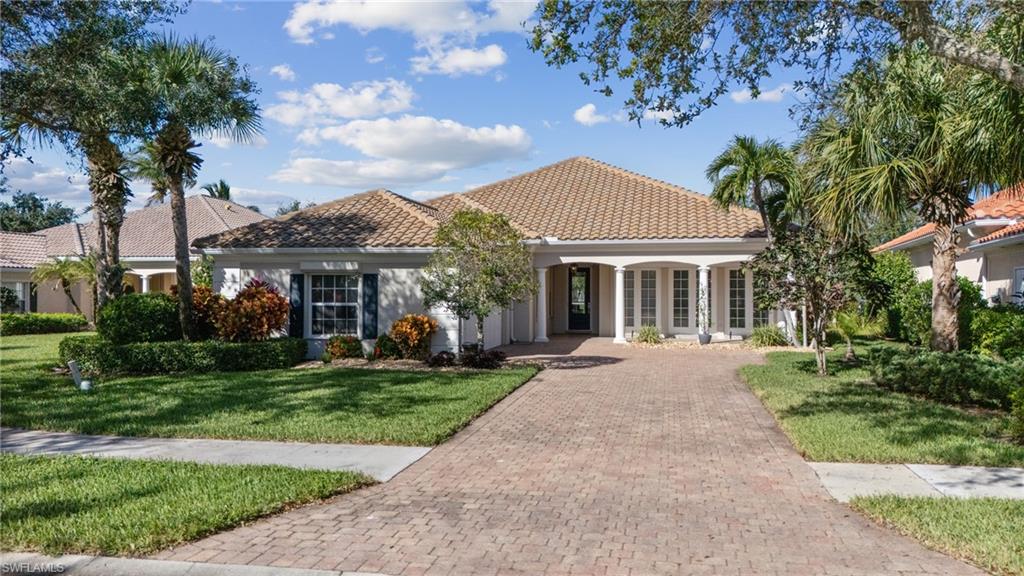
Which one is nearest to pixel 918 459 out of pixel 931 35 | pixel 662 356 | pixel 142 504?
pixel 931 35

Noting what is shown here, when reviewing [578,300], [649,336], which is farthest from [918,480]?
[578,300]

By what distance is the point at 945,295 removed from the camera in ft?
41.3

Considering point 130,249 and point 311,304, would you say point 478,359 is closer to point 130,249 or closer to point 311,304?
point 311,304

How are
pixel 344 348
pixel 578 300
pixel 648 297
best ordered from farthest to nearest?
pixel 578 300
pixel 648 297
pixel 344 348

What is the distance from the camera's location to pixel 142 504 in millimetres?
6020

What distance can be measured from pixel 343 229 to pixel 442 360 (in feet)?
16.1

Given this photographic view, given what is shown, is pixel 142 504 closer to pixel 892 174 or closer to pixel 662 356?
pixel 892 174

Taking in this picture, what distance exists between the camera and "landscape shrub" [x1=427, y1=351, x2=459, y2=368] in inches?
608

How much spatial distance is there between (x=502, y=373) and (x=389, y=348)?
3.35m

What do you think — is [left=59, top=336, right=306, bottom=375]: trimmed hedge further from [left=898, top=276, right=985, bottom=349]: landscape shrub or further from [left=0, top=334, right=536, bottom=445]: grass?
[left=898, top=276, right=985, bottom=349]: landscape shrub

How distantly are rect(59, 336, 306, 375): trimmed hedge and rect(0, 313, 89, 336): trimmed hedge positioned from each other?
15.3m

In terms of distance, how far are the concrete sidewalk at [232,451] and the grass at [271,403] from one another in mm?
282

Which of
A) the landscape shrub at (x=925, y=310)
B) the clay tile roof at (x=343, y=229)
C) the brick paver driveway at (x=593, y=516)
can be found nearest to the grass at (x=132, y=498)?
the brick paver driveway at (x=593, y=516)

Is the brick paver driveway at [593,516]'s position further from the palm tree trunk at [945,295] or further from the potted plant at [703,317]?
the potted plant at [703,317]
